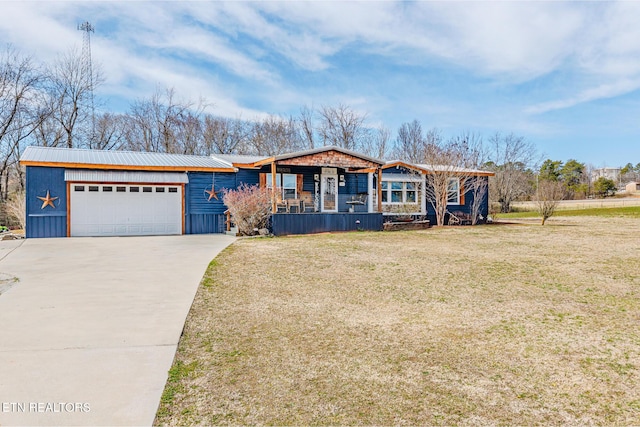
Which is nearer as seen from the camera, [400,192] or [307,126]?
[400,192]

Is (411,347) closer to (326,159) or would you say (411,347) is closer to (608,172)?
(326,159)

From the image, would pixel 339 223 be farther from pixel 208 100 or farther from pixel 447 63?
pixel 208 100

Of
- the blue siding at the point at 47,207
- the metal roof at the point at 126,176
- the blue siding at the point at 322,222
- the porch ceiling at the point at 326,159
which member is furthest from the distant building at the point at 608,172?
the blue siding at the point at 47,207

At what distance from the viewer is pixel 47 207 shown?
1349cm

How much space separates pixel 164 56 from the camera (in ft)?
66.2

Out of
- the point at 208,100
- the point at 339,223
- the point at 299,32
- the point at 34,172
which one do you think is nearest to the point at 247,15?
the point at 299,32

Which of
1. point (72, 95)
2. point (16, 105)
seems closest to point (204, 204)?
point (16, 105)

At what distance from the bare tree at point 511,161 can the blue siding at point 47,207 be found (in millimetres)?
32470

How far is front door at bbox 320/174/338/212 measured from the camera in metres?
17.5

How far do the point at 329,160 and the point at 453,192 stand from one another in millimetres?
7820

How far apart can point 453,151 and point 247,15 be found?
11752mm

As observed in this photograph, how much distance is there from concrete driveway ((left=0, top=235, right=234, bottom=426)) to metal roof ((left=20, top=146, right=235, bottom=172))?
19.7 feet

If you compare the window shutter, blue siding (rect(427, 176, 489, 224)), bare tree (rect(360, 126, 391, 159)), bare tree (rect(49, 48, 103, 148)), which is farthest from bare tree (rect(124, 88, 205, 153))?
blue siding (rect(427, 176, 489, 224))

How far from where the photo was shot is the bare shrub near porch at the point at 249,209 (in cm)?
1368
